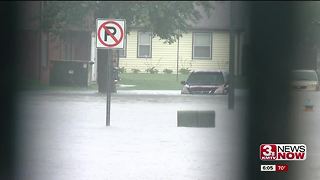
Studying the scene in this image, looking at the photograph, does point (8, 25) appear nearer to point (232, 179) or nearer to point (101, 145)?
point (101, 145)

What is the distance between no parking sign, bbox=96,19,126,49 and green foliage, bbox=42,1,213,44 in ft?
0.29

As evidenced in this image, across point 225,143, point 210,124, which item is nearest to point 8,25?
point 210,124

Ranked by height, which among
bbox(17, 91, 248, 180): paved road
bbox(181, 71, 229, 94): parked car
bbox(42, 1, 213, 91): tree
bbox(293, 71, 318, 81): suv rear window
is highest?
bbox(42, 1, 213, 91): tree

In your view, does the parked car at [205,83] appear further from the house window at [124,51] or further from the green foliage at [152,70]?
the house window at [124,51]

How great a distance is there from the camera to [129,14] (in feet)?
21.4

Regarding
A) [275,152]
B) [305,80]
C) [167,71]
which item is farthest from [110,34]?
[275,152]

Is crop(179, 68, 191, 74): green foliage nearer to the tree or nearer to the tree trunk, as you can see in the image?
the tree

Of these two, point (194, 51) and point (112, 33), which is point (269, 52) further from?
point (112, 33)

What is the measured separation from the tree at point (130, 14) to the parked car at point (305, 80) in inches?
31.9

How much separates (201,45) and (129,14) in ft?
2.60

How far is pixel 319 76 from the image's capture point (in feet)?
15.3

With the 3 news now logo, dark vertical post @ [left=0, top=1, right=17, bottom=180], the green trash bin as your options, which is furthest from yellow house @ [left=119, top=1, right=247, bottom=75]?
the 3 news now logo

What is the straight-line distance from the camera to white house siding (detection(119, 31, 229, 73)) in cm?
583

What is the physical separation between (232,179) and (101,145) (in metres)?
1.59
